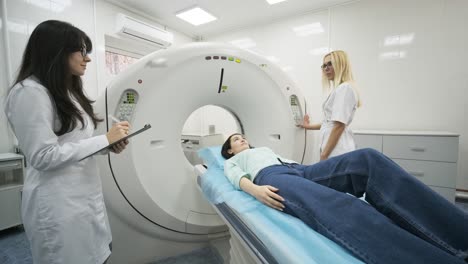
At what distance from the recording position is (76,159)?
2.22ft

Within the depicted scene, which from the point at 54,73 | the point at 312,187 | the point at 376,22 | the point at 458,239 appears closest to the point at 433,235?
the point at 458,239

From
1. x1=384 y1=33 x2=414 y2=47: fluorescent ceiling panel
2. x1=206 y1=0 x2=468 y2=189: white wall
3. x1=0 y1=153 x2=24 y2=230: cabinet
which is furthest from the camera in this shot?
x1=384 y1=33 x2=414 y2=47: fluorescent ceiling panel

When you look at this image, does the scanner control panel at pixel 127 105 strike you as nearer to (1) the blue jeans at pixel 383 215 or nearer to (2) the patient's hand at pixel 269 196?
(2) the patient's hand at pixel 269 196

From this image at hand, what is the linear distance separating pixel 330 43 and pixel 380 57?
0.59m

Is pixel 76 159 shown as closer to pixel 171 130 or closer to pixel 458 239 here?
pixel 171 130

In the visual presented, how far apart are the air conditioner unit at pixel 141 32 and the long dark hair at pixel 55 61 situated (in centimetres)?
226

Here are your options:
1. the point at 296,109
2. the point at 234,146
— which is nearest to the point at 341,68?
the point at 296,109

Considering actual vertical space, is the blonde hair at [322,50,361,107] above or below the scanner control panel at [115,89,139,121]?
above

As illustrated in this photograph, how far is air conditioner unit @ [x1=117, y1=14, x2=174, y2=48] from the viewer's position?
2645mm

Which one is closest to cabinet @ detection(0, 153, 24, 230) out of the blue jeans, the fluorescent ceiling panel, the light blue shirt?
the light blue shirt

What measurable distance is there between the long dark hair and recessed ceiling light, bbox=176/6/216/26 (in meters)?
2.41

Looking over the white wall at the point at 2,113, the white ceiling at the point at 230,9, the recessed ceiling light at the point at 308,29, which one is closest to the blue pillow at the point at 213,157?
the white wall at the point at 2,113

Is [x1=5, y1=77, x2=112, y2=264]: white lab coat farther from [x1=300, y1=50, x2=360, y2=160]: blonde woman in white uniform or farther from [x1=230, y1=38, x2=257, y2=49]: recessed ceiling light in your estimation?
[x1=230, y1=38, x2=257, y2=49]: recessed ceiling light

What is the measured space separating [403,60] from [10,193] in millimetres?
3961
